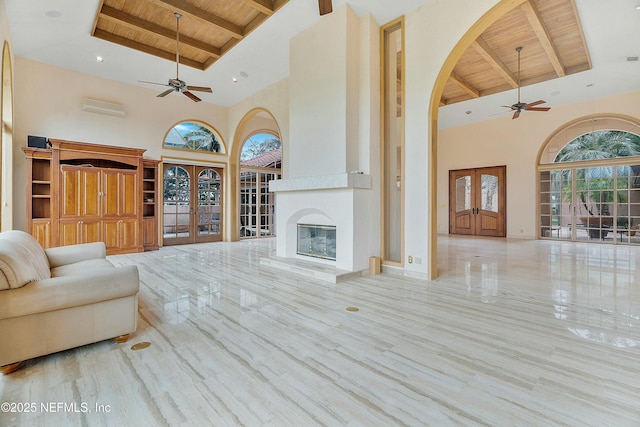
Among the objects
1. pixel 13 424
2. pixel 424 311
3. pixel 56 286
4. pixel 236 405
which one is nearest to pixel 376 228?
pixel 424 311

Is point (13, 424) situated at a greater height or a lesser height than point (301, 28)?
lesser

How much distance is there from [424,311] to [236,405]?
2.14 metres

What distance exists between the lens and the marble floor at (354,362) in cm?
158

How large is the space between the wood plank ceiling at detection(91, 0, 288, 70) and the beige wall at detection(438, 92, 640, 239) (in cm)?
851

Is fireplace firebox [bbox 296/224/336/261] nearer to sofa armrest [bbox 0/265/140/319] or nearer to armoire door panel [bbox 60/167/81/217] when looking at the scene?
sofa armrest [bbox 0/265/140/319]

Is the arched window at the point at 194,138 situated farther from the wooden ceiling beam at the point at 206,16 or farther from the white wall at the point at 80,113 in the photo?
the wooden ceiling beam at the point at 206,16

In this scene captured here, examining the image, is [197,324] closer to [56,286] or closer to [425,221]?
[56,286]

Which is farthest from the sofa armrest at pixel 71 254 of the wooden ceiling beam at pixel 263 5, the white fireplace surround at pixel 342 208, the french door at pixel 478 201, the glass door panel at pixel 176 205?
the french door at pixel 478 201

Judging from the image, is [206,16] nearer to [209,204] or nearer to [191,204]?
[191,204]

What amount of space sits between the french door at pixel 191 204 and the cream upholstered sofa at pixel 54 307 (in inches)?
241

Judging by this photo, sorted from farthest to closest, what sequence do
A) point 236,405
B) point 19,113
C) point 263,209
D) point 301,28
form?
→ point 263,209 → point 19,113 → point 301,28 → point 236,405

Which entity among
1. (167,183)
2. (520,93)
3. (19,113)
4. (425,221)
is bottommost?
(425,221)

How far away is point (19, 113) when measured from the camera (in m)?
6.04

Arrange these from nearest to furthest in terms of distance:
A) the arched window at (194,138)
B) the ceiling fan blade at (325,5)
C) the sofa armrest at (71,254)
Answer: the ceiling fan blade at (325,5), the sofa armrest at (71,254), the arched window at (194,138)
